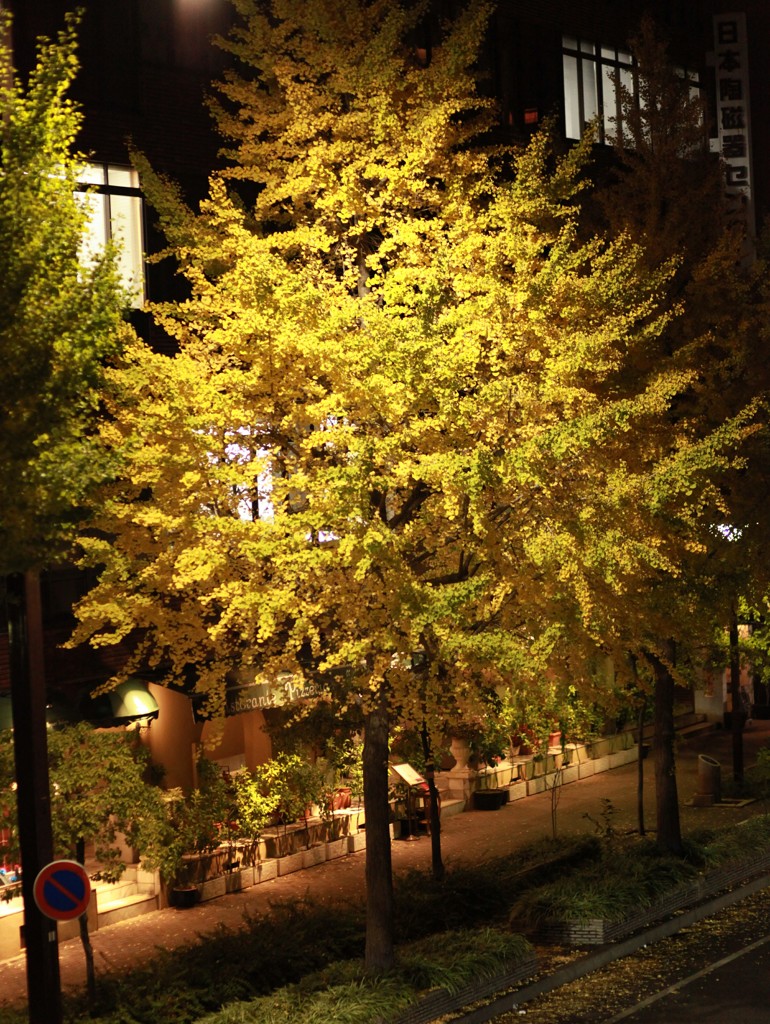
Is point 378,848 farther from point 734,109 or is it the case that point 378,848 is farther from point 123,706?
point 734,109

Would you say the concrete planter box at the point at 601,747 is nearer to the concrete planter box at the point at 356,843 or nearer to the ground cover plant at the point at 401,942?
the concrete planter box at the point at 356,843

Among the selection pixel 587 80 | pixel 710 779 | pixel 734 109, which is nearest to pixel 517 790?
pixel 710 779

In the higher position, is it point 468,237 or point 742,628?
point 468,237

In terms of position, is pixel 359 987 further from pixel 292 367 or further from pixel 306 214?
pixel 306 214

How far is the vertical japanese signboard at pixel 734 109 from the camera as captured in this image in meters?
33.4

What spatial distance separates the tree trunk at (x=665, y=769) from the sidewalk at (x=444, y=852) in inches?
123

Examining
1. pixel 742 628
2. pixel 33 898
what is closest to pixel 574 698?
pixel 33 898

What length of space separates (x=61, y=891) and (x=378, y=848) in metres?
4.78

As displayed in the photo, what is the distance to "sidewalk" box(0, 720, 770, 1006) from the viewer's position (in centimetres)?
1861

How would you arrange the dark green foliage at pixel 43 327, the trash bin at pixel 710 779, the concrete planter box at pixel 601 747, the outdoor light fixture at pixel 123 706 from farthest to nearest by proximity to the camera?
the concrete planter box at pixel 601 747, the trash bin at pixel 710 779, the outdoor light fixture at pixel 123 706, the dark green foliage at pixel 43 327

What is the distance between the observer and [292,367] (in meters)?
14.2

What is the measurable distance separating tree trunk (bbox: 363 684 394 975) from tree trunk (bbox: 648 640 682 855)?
19.9 ft

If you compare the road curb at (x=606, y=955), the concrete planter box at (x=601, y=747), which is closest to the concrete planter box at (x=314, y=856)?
the road curb at (x=606, y=955)

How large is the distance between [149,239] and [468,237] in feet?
26.9
